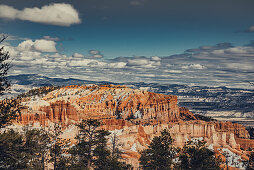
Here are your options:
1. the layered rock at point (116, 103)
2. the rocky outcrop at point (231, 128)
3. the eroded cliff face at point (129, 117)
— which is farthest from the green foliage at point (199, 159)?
the rocky outcrop at point (231, 128)

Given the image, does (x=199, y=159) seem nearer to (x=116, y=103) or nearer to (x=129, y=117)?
(x=129, y=117)

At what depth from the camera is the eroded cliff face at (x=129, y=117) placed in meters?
117

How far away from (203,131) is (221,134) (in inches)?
447

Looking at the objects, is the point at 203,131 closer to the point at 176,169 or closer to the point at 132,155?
the point at 132,155

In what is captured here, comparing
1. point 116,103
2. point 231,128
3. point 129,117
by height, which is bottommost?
point 231,128

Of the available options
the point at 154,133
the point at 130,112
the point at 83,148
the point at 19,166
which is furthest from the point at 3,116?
the point at 130,112

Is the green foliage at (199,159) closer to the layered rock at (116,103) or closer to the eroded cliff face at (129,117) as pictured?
the eroded cliff face at (129,117)

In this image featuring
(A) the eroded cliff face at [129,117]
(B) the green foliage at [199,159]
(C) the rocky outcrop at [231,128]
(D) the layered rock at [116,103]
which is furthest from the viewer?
(C) the rocky outcrop at [231,128]

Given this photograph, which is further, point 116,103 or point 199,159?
point 116,103

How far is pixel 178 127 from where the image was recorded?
15425 cm

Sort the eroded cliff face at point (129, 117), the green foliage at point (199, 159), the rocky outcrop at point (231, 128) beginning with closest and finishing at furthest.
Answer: the green foliage at point (199, 159) < the eroded cliff face at point (129, 117) < the rocky outcrop at point (231, 128)

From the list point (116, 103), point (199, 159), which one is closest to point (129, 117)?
point (116, 103)

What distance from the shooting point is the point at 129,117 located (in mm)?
170375

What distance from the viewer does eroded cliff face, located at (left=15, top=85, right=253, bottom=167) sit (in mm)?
117000
